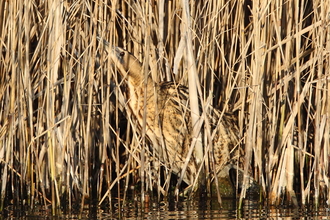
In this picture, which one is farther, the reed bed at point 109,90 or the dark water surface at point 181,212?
the reed bed at point 109,90

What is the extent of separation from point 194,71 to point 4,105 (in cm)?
131

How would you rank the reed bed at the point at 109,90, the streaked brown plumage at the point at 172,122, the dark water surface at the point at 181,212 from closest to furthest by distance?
the dark water surface at the point at 181,212
the reed bed at the point at 109,90
the streaked brown plumage at the point at 172,122

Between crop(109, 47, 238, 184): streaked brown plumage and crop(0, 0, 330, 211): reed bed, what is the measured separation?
17 centimetres

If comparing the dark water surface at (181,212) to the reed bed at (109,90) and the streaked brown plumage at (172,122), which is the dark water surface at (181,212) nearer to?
the reed bed at (109,90)

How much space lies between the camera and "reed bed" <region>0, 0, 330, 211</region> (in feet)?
12.4

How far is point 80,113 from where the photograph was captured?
393cm

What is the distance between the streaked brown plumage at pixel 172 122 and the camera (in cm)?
443

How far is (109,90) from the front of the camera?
13.0 feet

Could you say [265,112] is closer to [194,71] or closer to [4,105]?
[194,71]

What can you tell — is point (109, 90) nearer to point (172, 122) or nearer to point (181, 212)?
point (172, 122)

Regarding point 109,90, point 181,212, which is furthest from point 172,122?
point 181,212

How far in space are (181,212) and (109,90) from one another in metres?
0.93

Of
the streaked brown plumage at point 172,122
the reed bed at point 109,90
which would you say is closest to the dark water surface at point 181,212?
the reed bed at point 109,90

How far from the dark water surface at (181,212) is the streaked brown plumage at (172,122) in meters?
0.45
